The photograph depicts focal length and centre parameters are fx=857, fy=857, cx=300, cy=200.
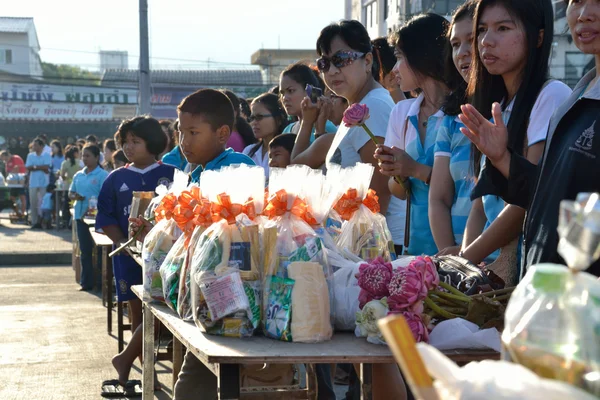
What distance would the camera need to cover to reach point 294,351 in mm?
2412

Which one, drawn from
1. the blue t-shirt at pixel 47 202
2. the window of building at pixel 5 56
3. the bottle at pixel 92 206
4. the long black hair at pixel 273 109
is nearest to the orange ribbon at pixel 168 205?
the long black hair at pixel 273 109

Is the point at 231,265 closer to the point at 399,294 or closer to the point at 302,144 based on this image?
the point at 399,294

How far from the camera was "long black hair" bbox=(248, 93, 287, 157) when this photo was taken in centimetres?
656

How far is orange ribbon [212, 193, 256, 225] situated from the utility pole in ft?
38.5

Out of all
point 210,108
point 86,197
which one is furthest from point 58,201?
point 210,108

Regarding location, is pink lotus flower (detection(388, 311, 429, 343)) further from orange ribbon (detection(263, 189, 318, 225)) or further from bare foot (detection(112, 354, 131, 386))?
bare foot (detection(112, 354, 131, 386))

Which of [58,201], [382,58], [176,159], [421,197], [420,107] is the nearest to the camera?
[421,197]

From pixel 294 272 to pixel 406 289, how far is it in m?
0.36

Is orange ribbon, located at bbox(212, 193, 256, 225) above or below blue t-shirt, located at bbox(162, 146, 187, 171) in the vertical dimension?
below

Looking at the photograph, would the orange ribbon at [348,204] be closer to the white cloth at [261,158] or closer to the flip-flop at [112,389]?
the flip-flop at [112,389]

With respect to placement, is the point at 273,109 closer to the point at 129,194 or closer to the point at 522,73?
the point at 129,194

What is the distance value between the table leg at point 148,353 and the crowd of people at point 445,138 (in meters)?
0.36

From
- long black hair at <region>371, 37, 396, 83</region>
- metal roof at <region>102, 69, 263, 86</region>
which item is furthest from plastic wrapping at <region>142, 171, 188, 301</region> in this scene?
metal roof at <region>102, 69, 263, 86</region>

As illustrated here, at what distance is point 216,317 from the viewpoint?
2621 mm
